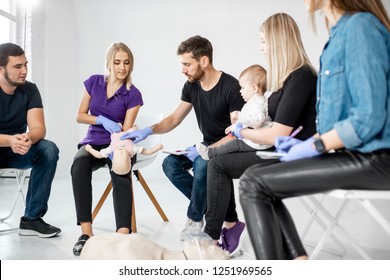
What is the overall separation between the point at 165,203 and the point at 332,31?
2.25 metres

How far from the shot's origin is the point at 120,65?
240 centimetres

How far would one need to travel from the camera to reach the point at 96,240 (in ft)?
5.38

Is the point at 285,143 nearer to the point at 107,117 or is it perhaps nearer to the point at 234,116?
the point at 234,116

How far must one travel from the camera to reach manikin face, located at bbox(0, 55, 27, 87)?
2428 mm

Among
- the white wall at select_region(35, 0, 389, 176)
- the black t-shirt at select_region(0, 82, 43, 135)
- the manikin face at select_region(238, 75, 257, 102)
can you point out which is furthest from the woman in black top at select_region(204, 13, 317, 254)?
the white wall at select_region(35, 0, 389, 176)

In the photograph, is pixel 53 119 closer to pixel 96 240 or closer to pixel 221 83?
pixel 221 83

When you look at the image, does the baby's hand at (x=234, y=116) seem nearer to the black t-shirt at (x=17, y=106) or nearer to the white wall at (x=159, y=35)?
the black t-shirt at (x=17, y=106)

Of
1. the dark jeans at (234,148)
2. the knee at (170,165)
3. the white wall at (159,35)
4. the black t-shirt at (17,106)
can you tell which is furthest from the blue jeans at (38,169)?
the white wall at (159,35)

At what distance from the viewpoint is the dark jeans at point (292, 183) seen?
3.88ft

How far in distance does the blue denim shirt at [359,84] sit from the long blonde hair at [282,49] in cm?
46

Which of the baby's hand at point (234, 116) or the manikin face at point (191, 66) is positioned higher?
the manikin face at point (191, 66)

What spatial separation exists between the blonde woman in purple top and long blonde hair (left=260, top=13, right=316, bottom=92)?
877 mm

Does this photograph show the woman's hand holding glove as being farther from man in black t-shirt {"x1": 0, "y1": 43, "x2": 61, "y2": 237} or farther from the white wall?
the white wall
